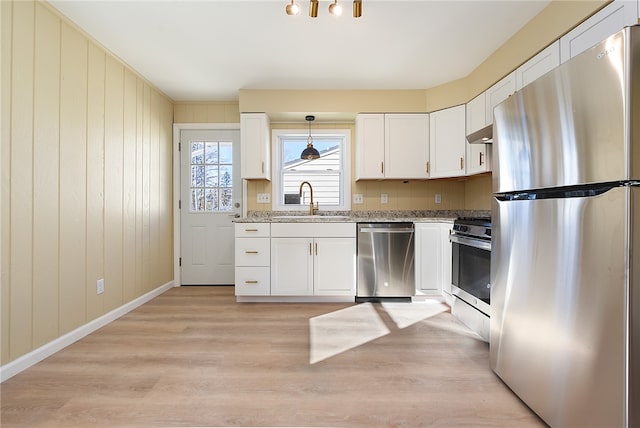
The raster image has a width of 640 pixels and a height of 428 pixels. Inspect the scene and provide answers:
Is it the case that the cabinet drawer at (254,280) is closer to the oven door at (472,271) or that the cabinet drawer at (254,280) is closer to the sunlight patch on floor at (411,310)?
the sunlight patch on floor at (411,310)

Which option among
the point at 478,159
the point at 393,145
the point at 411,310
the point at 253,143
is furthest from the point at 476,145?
the point at 253,143

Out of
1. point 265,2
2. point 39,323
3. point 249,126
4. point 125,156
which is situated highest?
point 265,2

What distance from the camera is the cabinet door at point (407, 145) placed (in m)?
3.33

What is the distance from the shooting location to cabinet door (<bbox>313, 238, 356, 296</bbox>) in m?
3.07

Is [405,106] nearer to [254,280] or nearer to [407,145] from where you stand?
[407,145]

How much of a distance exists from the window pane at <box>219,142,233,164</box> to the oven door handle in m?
2.76

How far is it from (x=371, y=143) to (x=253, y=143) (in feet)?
4.35

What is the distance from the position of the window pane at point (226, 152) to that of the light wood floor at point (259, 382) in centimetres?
210

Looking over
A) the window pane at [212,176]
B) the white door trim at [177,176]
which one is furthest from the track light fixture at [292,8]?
the window pane at [212,176]

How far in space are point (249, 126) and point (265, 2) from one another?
1.48 m

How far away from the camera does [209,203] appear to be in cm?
383

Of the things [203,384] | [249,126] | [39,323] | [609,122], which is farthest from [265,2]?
→ [39,323]

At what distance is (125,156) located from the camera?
275 cm

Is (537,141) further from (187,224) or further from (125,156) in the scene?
(187,224)
